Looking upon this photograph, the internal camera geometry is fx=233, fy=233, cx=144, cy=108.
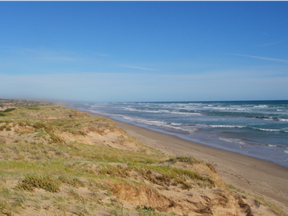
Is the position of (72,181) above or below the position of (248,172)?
above

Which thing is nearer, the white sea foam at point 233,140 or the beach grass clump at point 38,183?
the beach grass clump at point 38,183

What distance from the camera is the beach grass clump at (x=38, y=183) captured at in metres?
5.27

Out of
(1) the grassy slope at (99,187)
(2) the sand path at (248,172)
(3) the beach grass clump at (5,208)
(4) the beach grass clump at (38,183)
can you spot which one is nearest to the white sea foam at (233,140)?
(2) the sand path at (248,172)

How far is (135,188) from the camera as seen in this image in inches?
266

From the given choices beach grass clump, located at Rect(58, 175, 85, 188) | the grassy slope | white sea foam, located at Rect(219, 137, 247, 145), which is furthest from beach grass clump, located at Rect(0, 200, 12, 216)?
white sea foam, located at Rect(219, 137, 247, 145)

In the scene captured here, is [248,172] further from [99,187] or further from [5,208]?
[5,208]

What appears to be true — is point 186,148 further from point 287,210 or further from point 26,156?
point 26,156

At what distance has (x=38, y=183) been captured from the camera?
17.9ft

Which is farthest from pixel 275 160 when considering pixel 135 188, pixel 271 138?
pixel 135 188

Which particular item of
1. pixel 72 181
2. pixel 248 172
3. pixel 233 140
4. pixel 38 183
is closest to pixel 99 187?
pixel 72 181

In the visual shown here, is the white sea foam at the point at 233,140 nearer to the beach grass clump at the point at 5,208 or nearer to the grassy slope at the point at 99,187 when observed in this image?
the grassy slope at the point at 99,187

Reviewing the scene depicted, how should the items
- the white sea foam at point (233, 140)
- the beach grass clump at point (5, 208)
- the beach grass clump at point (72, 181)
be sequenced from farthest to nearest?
the white sea foam at point (233, 140)
the beach grass clump at point (72, 181)
the beach grass clump at point (5, 208)

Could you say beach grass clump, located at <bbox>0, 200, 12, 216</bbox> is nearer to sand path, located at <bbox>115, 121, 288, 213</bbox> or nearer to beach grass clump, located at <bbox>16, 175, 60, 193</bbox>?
beach grass clump, located at <bbox>16, 175, 60, 193</bbox>

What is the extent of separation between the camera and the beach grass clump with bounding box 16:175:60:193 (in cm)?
527
